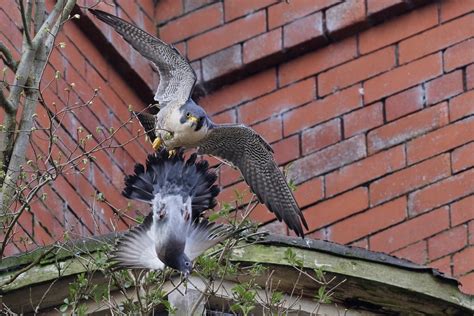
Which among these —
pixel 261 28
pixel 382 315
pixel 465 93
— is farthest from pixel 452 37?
pixel 382 315

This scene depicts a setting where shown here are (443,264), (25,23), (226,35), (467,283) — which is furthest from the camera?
(226,35)

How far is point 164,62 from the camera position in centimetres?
997

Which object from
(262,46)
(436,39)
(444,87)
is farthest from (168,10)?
(444,87)

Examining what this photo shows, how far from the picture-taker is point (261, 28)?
11.8 m

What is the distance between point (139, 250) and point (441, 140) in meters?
2.91

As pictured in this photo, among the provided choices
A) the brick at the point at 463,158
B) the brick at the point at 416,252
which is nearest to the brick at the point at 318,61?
the brick at the point at 463,158

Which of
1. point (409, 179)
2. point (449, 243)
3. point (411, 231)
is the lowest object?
point (449, 243)

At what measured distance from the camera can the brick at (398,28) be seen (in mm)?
11367

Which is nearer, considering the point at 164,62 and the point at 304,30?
the point at 164,62

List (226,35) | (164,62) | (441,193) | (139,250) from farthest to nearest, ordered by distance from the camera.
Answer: (226,35) < (441,193) < (164,62) < (139,250)

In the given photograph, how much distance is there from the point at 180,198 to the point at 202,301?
0.37m

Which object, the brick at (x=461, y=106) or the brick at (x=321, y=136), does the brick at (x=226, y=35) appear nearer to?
the brick at (x=321, y=136)

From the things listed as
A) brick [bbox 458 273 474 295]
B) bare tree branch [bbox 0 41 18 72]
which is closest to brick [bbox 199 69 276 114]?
brick [bbox 458 273 474 295]

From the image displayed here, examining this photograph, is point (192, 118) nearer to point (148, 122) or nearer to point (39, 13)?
point (148, 122)
